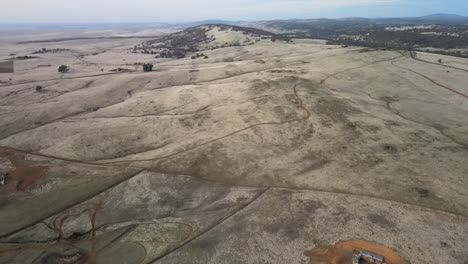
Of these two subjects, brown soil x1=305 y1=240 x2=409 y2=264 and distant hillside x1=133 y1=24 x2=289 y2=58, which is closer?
brown soil x1=305 y1=240 x2=409 y2=264

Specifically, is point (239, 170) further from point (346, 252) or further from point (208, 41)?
point (208, 41)

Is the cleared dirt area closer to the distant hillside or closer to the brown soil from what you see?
the brown soil

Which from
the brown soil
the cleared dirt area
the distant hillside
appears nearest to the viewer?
the brown soil

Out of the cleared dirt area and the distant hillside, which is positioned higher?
the distant hillside

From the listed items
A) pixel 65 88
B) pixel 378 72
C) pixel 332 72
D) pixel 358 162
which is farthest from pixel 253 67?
pixel 358 162

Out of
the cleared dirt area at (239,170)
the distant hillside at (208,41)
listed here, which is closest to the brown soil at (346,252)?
the cleared dirt area at (239,170)

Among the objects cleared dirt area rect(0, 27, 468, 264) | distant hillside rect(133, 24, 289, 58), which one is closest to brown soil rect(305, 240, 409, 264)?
cleared dirt area rect(0, 27, 468, 264)

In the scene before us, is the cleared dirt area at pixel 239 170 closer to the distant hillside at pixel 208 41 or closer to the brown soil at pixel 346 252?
the brown soil at pixel 346 252

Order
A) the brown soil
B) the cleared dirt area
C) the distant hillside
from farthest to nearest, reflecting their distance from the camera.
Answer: the distant hillside → the cleared dirt area → the brown soil
